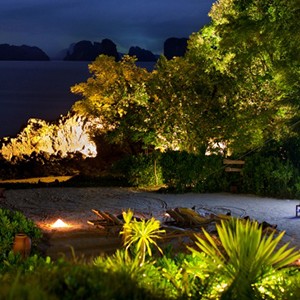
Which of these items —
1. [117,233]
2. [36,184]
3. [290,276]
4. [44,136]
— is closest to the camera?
[290,276]

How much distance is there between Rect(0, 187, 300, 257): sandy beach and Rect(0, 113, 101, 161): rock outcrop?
466 cm

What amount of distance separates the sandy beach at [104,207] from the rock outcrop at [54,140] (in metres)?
4.66

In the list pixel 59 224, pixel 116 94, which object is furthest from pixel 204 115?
pixel 59 224

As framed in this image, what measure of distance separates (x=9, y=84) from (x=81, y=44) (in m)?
14.7

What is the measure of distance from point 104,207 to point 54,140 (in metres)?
7.93

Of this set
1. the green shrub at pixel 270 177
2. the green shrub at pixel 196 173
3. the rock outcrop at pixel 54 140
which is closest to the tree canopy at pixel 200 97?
the green shrub at pixel 270 177

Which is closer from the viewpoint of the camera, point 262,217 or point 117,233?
point 117,233

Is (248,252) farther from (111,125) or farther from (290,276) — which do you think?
(111,125)

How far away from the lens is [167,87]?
16625 millimetres

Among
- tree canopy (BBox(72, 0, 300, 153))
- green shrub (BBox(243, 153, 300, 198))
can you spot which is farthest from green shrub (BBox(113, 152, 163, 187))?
green shrub (BBox(243, 153, 300, 198))

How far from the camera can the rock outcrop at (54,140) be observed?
787 inches

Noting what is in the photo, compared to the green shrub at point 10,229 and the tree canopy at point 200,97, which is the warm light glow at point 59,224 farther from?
the tree canopy at point 200,97

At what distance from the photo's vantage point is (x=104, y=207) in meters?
12.9

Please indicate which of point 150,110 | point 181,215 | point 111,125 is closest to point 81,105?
point 111,125
